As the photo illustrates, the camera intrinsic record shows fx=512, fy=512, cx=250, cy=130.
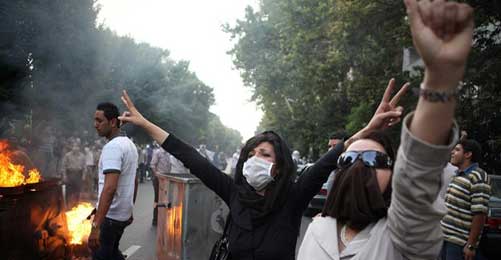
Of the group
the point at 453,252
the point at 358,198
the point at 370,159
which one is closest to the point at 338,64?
the point at 453,252

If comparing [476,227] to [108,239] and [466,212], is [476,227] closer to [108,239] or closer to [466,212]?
[466,212]

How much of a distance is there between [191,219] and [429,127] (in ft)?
15.4

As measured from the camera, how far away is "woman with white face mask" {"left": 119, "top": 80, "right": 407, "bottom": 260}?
308 cm

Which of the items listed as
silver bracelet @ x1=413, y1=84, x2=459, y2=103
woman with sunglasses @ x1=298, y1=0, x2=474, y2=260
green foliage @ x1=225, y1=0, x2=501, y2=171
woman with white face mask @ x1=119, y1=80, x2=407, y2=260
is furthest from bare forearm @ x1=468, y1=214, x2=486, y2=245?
green foliage @ x1=225, y1=0, x2=501, y2=171

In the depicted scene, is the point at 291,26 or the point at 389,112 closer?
the point at 389,112

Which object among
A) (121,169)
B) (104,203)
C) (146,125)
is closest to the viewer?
(146,125)

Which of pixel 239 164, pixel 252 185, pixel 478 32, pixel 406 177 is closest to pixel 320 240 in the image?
pixel 406 177

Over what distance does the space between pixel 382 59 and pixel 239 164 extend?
41.3 feet

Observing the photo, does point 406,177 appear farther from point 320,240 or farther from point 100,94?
point 100,94

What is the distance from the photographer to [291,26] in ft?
80.1

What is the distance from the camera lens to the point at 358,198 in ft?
6.43

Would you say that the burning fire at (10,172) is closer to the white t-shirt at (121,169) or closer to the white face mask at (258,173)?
the white t-shirt at (121,169)

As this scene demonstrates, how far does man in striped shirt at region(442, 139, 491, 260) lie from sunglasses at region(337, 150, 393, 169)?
3.32 m

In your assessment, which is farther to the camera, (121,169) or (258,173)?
(121,169)
